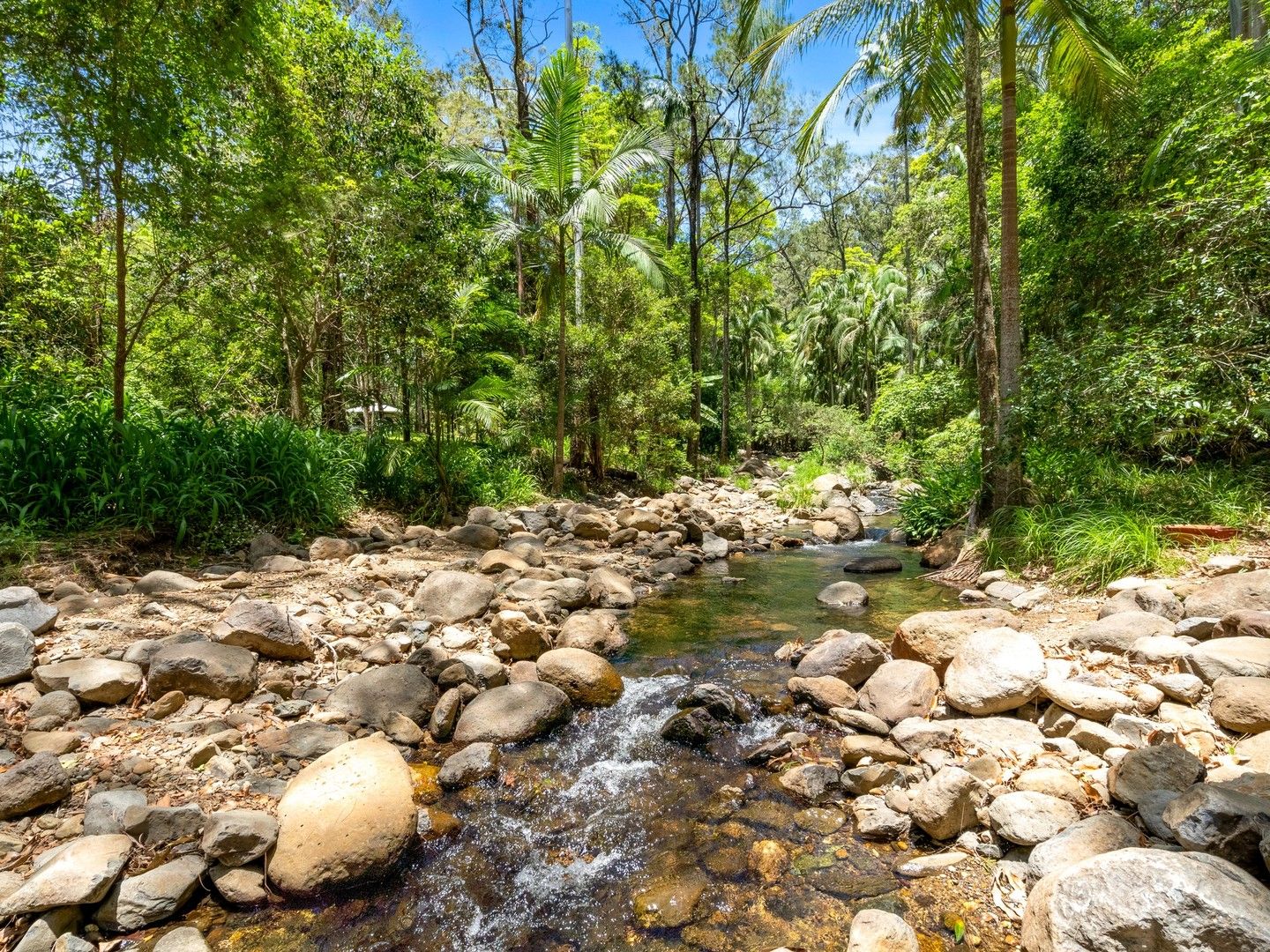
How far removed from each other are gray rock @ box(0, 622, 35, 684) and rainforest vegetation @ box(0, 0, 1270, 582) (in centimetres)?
204

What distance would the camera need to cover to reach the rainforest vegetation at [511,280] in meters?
6.15

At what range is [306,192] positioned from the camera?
803cm

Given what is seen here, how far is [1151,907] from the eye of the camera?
198 centimetres

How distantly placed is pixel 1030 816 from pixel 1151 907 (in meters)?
0.86

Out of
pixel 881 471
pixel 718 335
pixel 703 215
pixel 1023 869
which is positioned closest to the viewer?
pixel 1023 869

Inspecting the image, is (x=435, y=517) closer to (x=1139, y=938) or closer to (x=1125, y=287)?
(x=1139, y=938)

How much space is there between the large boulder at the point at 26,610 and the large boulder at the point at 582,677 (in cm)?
343

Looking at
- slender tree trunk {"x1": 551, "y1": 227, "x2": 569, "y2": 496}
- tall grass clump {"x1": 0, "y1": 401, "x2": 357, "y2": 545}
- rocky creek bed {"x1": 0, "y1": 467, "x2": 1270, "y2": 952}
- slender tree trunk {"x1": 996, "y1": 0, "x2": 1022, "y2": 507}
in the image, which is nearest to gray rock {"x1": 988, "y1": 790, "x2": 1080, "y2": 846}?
rocky creek bed {"x1": 0, "y1": 467, "x2": 1270, "y2": 952}

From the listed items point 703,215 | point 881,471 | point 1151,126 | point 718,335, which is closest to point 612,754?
point 1151,126

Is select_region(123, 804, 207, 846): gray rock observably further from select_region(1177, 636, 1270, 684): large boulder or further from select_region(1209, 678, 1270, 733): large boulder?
select_region(1177, 636, 1270, 684): large boulder

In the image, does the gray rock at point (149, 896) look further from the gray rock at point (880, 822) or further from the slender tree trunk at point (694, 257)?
the slender tree trunk at point (694, 257)

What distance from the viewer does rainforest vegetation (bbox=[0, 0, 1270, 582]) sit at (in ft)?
20.2

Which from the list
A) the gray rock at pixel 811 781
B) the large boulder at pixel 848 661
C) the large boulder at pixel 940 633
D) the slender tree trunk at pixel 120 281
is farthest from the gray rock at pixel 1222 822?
the slender tree trunk at pixel 120 281

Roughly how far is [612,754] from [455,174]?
34.9 feet
